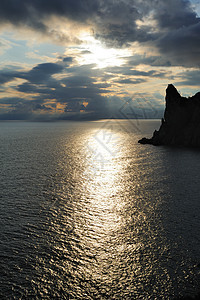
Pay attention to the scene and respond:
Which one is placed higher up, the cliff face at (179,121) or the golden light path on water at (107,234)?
the cliff face at (179,121)

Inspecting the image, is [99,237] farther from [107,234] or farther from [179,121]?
[179,121]

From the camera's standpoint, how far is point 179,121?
11844 cm

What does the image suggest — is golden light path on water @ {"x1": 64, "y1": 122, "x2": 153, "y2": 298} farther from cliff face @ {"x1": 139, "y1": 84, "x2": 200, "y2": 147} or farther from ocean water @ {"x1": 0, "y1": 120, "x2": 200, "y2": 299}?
cliff face @ {"x1": 139, "y1": 84, "x2": 200, "y2": 147}

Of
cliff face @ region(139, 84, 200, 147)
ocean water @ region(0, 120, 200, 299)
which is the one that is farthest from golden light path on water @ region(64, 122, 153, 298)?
cliff face @ region(139, 84, 200, 147)

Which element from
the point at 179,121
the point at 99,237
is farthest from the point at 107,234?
the point at 179,121

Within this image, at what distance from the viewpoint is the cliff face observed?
11277 cm

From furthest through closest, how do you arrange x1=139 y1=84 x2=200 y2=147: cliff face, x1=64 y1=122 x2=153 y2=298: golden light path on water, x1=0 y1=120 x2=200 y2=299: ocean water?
x1=139 y1=84 x2=200 y2=147: cliff face < x1=64 y1=122 x2=153 y2=298: golden light path on water < x1=0 y1=120 x2=200 y2=299: ocean water

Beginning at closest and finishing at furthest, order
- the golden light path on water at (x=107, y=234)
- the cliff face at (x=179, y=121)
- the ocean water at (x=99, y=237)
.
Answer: the ocean water at (x=99, y=237)
the golden light path on water at (x=107, y=234)
the cliff face at (x=179, y=121)

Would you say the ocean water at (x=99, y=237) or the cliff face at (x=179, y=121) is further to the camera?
the cliff face at (x=179, y=121)

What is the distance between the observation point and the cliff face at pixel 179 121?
11277 centimetres

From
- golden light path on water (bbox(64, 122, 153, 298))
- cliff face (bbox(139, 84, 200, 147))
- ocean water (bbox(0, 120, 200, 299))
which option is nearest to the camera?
ocean water (bbox(0, 120, 200, 299))

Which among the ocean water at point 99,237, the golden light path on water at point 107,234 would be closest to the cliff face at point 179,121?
the ocean water at point 99,237

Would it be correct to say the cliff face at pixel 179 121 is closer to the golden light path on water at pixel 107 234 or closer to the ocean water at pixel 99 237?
the ocean water at pixel 99 237

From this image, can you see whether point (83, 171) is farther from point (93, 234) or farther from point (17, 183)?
point (93, 234)
